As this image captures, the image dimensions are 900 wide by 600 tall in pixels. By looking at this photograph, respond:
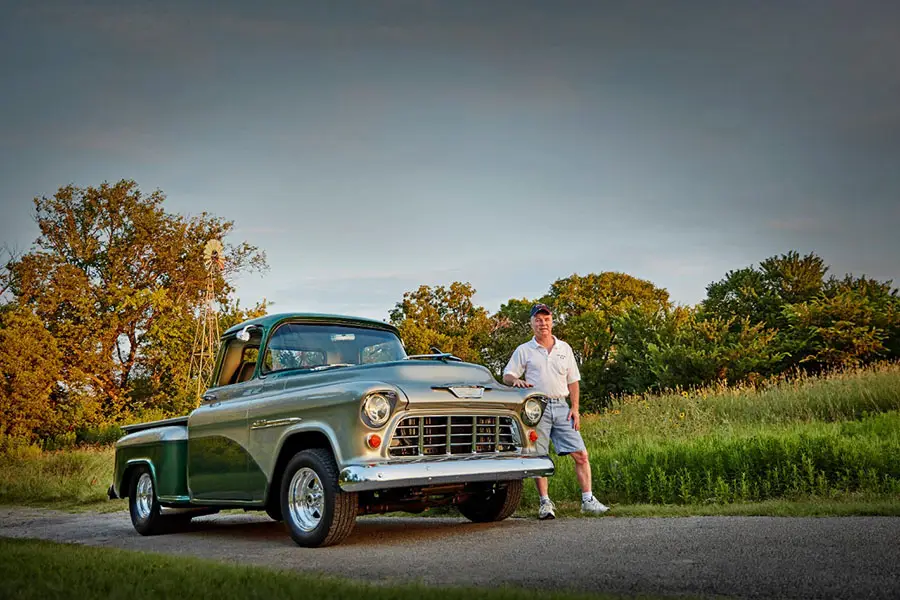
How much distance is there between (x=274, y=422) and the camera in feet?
27.1

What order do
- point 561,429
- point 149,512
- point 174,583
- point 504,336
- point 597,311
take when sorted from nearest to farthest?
point 174,583 < point 561,429 < point 149,512 < point 597,311 < point 504,336

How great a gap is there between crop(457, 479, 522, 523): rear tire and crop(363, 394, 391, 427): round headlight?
6.19 feet

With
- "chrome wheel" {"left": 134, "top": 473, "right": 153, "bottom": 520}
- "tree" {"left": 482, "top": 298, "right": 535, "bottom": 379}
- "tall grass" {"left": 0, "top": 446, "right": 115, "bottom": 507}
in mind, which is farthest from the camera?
"tree" {"left": 482, "top": 298, "right": 535, "bottom": 379}

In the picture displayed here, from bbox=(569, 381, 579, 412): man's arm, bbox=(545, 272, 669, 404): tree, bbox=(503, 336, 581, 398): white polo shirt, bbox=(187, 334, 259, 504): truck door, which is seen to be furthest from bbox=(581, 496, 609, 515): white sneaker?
bbox=(545, 272, 669, 404): tree

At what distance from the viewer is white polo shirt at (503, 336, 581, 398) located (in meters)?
9.51

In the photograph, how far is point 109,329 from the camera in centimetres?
4472

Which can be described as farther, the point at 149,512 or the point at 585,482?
the point at 149,512

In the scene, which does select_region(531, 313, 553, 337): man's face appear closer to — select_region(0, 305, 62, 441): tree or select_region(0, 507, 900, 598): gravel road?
select_region(0, 507, 900, 598): gravel road

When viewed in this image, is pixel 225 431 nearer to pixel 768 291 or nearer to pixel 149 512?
pixel 149 512

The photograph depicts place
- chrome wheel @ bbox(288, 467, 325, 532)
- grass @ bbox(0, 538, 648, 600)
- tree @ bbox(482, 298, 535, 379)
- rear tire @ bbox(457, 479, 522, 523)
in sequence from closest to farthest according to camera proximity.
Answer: grass @ bbox(0, 538, 648, 600)
chrome wheel @ bbox(288, 467, 325, 532)
rear tire @ bbox(457, 479, 522, 523)
tree @ bbox(482, 298, 535, 379)

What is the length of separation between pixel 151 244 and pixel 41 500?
30.3 m

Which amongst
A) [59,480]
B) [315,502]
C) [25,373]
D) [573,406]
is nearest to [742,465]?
[573,406]

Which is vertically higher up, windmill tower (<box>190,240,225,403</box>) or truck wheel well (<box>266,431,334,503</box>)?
windmill tower (<box>190,240,225,403</box>)

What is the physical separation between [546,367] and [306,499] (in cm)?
309
